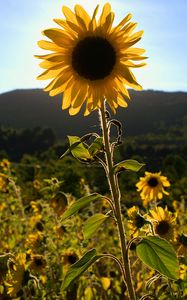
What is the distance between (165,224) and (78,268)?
61.3 inches

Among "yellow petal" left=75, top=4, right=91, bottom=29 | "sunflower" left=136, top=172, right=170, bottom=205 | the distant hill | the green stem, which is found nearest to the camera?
the green stem

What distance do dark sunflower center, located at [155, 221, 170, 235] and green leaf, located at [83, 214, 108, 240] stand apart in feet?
4.25

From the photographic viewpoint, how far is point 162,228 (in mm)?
3156

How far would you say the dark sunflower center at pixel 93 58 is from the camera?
2100 mm

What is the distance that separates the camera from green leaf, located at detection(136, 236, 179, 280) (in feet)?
5.30

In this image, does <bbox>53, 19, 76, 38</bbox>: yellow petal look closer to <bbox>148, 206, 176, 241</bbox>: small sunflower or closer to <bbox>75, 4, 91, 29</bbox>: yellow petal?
<bbox>75, 4, 91, 29</bbox>: yellow petal

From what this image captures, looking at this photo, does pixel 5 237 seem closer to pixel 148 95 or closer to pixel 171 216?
pixel 171 216

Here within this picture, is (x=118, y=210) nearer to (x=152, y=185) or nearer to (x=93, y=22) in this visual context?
(x=93, y=22)

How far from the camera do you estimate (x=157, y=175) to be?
5.38 metres

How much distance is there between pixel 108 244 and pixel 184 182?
26.6 ft

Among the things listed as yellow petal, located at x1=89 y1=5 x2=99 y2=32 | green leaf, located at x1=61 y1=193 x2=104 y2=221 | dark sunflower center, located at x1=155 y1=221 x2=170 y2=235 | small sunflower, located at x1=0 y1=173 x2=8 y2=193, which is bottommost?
green leaf, located at x1=61 y1=193 x2=104 y2=221

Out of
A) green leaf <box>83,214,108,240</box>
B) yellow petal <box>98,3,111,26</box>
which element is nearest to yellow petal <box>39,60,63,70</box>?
yellow petal <box>98,3,111,26</box>

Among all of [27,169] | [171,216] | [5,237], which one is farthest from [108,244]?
[27,169]

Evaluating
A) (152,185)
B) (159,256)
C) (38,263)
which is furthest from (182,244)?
(152,185)
